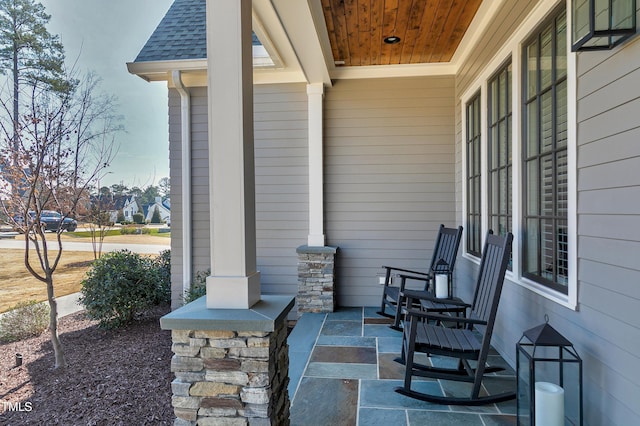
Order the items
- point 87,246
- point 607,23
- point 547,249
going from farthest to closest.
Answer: point 87,246
point 547,249
point 607,23

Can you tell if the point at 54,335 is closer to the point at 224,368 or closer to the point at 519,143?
the point at 224,368

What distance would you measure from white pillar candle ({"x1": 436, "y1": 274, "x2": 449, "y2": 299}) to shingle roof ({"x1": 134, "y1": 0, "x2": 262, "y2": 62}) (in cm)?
354

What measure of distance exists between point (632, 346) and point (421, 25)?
10.7ft

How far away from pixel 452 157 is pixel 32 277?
17.2 ft

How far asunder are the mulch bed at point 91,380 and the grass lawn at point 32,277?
0.52 metres

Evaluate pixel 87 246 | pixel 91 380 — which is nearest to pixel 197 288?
pixel 91 380

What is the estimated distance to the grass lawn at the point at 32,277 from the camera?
390cm

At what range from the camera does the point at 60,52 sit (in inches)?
165

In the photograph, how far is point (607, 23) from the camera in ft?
5.63

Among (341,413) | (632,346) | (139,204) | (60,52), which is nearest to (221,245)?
(341,413)

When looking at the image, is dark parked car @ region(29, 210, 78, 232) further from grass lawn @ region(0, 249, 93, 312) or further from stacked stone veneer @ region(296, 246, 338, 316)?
stacked stone veneer @ region(296, 246, 338, 316)

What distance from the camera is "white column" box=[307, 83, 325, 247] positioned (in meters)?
4.73

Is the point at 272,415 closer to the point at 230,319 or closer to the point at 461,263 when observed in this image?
the point at 230,319

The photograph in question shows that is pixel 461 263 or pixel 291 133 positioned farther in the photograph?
pixel 291 133
